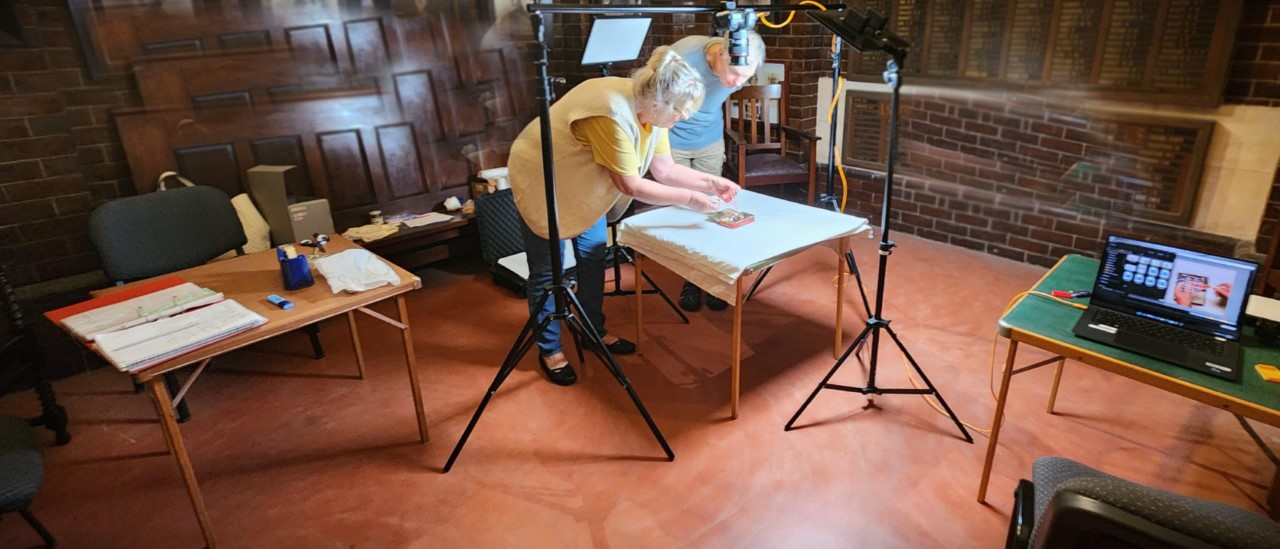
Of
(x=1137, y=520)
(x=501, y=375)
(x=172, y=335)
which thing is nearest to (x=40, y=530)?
(x=172, y=335)

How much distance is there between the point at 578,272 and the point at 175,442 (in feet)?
4.77

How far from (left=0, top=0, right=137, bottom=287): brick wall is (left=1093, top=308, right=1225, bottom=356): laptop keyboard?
12.0 ft

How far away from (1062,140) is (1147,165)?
1.27ft

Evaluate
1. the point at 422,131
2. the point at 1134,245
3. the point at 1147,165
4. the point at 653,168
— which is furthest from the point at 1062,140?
the point at 422,131

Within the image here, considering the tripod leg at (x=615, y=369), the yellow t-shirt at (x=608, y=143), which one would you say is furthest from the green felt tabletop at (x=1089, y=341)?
the yellow t-shirt at (x=608, y=143)

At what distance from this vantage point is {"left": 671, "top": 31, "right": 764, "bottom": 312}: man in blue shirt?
2.82 m

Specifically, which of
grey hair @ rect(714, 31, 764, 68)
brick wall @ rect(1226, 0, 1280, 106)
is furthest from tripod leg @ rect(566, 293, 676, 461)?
brick wall @ rect(1226, 0, 1280, 106)

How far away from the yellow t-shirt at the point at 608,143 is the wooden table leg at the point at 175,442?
4.57ft

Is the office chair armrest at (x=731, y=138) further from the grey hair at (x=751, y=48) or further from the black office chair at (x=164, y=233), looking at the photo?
the black office chair at (x=164, y=233)

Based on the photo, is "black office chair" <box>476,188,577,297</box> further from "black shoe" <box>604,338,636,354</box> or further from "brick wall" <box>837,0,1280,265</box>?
"brick wall" <box>837,0,1280,265</box>

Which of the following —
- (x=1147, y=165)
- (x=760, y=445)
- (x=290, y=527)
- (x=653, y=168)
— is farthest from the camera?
(x=1147, y=165)

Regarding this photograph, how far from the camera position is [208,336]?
1.78 m

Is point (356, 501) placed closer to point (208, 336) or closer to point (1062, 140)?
point (208, 336)

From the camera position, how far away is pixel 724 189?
2.64 metres
